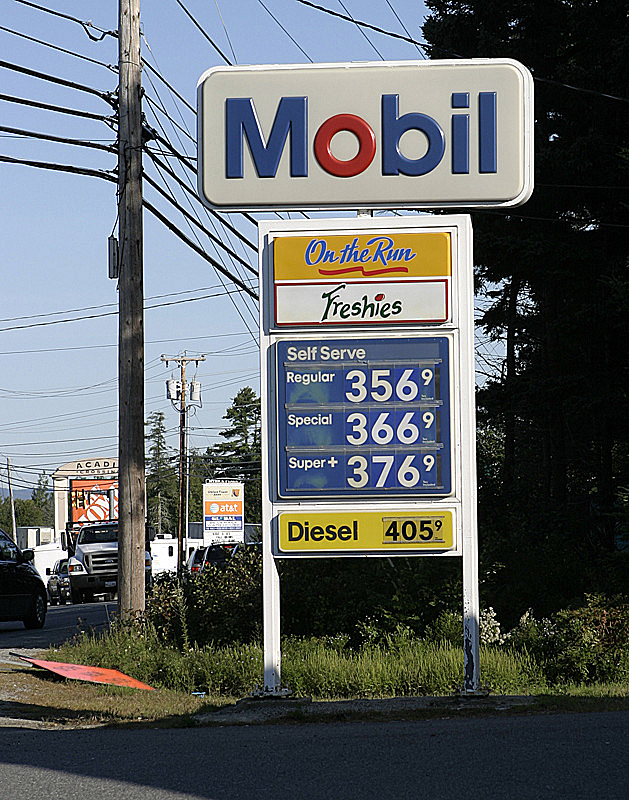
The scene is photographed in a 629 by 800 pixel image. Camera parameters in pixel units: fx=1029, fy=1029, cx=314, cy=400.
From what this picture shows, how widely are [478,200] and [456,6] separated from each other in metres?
17.2

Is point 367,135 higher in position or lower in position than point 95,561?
higher

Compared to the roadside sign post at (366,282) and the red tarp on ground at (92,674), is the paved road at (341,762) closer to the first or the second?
the roadside sign post at (366,282)

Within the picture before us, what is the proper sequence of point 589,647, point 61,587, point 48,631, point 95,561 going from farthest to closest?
point 61,587, point 95,561, point 48,631, point 589,647

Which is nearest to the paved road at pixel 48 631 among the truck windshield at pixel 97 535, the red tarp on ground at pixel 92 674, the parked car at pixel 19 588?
the parked car at pixel 19 588

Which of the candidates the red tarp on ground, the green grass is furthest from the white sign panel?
the red tarp on ground

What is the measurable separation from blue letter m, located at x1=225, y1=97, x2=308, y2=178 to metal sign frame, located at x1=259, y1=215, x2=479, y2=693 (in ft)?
1.67

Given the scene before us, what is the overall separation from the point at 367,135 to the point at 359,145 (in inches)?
4.5

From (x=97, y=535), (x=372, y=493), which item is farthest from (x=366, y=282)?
(x=97, y=535)

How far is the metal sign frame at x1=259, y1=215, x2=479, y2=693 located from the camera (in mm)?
8930

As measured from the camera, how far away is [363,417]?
9.02 meters

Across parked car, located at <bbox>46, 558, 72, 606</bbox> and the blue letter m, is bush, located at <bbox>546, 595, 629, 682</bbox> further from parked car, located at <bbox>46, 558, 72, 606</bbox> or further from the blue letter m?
parked car, located at <bbox>46, 558, 72, 606</bbox>

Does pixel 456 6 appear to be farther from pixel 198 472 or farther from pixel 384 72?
pixel 198 472

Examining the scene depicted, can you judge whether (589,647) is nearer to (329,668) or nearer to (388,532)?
(329,668)

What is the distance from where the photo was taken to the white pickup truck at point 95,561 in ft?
113
